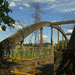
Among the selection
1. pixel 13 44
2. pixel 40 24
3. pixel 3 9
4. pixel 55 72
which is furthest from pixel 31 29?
pixel 55 72

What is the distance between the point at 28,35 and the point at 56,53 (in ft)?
28.9

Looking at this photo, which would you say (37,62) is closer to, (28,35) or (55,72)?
(28,35)

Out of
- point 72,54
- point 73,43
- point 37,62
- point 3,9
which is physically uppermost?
point 3,9

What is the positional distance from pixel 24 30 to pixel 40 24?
352cm

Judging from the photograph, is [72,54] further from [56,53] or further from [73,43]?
[73,43]

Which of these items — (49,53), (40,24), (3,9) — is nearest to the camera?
(3,9)

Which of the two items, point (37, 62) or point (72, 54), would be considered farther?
point (37, 62)

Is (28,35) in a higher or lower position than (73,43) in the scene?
higher

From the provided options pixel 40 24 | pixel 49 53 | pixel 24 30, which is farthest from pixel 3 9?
pixel 49 53

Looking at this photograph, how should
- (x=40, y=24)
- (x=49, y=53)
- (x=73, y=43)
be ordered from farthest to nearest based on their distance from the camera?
(x=49, y=53)
(x=40, y=24)
(x=73, y=43)

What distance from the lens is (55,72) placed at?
4.48 meters

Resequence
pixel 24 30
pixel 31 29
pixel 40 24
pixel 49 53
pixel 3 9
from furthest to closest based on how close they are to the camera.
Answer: pixel 49 53 < pixel 40 24 < pixel 31 29 < pixel 24 30 < pixel 3 9

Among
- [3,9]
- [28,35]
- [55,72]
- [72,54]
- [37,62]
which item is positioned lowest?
[37,62]

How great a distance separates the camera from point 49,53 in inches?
682
